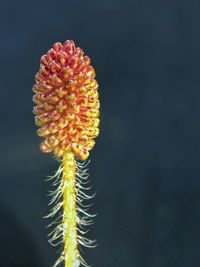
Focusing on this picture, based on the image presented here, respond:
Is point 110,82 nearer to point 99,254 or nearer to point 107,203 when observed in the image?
point 107,203

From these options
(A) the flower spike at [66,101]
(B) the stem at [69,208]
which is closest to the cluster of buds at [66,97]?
(A) the flower spike at [66,101]

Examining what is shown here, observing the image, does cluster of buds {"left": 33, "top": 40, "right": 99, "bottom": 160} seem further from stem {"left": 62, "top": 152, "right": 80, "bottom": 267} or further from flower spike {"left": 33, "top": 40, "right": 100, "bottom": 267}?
stem {"left": 62, "top": 152, "right": 80, "bottom": 267}

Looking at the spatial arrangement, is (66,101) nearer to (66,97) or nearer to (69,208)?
(66,97)

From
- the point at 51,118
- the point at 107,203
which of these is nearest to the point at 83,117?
the point at 51,118

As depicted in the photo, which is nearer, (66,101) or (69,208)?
(66,101)

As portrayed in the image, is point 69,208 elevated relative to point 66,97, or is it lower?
lower

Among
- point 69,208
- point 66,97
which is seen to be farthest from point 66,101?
point 69,208
